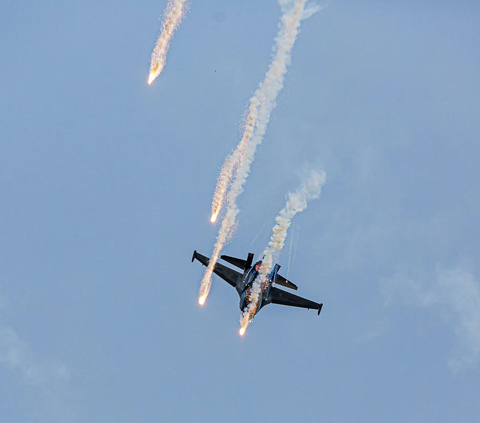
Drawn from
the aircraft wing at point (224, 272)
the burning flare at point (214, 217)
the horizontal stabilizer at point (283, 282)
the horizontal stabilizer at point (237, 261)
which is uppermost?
the aircraft wing at point (224, 272)

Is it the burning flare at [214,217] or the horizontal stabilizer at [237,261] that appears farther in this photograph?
the horizontal stabilizer at [237,261]

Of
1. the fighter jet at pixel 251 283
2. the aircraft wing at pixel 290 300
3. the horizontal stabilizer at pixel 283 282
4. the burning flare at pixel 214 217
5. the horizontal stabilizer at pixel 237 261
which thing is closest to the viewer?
the burning flare at pixel 214 217

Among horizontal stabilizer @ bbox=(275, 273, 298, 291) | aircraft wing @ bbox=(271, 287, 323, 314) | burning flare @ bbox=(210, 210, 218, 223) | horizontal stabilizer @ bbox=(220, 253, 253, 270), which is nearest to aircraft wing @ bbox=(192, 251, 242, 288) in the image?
horizontal stabilizer @ bbox=(220, 253, 253, 270)

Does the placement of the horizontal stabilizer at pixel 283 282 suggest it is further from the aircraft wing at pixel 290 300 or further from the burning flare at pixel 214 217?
the burning flare at pixel 214 217

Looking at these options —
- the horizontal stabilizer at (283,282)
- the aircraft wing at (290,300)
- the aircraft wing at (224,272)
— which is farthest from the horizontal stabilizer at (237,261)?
the aircraft wing at (290,300)

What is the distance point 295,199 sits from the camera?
65.4 meters

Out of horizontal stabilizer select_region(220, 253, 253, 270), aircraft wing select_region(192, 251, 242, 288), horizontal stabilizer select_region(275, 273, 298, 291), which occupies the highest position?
aircraft wing select_region(192, 251, 242, 288)

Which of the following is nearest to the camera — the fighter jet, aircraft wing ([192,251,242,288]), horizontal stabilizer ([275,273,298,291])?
the fighter jet

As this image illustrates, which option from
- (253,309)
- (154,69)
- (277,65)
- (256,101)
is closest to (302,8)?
(277,65)

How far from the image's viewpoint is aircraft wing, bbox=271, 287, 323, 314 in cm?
7606

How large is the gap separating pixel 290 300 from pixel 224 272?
8169mm

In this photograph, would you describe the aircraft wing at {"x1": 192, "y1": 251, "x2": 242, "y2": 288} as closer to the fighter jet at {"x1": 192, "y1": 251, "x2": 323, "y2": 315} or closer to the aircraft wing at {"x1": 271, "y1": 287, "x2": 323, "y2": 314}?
the fighter jet at {"x1": 192, "y1": 251, "x2": 323, "y2": 315}

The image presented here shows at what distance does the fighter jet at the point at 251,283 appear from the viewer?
71.7 metres

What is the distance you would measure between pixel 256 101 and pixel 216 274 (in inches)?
945
